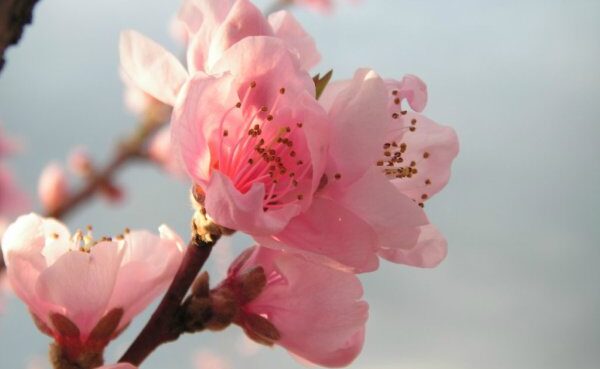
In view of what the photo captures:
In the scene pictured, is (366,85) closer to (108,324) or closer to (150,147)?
(108,324)

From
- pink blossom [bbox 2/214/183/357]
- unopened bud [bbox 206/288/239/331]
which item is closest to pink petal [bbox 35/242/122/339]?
pink blossom [bbox 2/214/183/357]

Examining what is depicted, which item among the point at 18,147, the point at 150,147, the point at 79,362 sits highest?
the point at 150,147

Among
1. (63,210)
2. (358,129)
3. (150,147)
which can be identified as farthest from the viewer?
(150,147)

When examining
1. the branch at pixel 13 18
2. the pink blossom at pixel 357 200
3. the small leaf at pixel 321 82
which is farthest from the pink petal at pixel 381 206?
the branch at pixel 13 18

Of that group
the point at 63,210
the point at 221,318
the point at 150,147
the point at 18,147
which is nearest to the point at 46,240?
the point at 221,318

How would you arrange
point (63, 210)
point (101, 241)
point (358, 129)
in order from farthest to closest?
point (63, 210) → point (101, 241) → point (358, 129)

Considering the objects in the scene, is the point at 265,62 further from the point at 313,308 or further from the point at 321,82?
the point at 313,308
